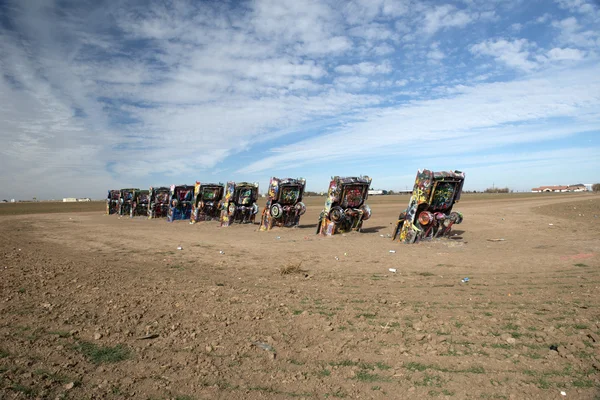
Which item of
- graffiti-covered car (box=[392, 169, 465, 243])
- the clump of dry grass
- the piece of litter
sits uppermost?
graffiti-covered car (box=[392, 169, 465, 243])

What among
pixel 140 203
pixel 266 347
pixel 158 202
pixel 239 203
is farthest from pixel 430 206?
pixel 140 203

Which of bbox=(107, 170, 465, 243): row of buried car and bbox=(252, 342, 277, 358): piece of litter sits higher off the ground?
bbox=(107, 170, 465, 243): row of buried car

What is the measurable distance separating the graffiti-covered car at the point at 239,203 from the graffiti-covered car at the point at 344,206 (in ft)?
24.7

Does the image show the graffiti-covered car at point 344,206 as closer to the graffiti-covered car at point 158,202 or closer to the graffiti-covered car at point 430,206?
the graffiti-covered car at point 430,206

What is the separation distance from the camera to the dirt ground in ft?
12.4

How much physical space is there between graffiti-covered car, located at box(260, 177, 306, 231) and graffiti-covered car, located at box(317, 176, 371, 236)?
10.1 ft

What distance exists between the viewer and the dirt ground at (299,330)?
3773 mm

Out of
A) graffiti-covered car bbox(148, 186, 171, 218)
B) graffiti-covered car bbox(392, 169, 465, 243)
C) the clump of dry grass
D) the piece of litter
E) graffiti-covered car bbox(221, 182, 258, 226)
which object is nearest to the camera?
the piece of litter

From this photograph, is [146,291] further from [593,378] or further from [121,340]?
[593,378]

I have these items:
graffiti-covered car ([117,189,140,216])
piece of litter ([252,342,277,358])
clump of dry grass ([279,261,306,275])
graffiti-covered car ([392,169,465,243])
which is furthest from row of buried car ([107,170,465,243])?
piece of litter ([252,342,277,358])

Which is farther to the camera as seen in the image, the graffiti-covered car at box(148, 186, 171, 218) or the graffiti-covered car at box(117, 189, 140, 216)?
the graffiti-covered car at box(117, 189, 140, 216)

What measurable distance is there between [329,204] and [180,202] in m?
15.3

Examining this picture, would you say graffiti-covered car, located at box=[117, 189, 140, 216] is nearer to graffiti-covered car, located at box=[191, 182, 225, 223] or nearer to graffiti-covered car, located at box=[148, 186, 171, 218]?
graffiti-covered car, located at box=[148, 186, 171, 218]

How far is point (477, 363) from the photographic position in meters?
4.17
